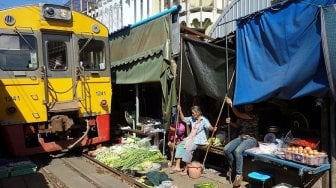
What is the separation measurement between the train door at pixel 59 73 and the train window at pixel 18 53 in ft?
0.97

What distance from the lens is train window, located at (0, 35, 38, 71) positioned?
8.08m

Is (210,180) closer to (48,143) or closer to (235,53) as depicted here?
(235,53)

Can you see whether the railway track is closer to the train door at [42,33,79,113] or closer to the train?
the train

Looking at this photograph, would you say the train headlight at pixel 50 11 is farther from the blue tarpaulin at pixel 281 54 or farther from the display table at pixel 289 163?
the display table at pixel 289 163

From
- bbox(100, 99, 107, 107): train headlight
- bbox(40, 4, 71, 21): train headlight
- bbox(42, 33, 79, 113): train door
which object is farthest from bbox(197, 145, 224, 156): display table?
bbox(40, 4, 71, 21): train headlight

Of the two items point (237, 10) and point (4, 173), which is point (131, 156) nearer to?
point (4, 173)

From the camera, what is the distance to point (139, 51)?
388 inches

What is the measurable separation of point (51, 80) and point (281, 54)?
17.6 ft

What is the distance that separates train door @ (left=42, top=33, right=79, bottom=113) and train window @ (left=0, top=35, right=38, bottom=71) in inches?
11.6

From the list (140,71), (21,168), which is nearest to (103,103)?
(140,71)

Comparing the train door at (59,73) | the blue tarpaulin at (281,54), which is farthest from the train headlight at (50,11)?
the blue tarpaulin at (281,54)

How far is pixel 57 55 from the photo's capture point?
8.84 metres

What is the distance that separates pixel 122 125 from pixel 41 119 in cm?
389

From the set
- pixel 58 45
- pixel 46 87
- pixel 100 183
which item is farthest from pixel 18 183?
pixel 58 45
